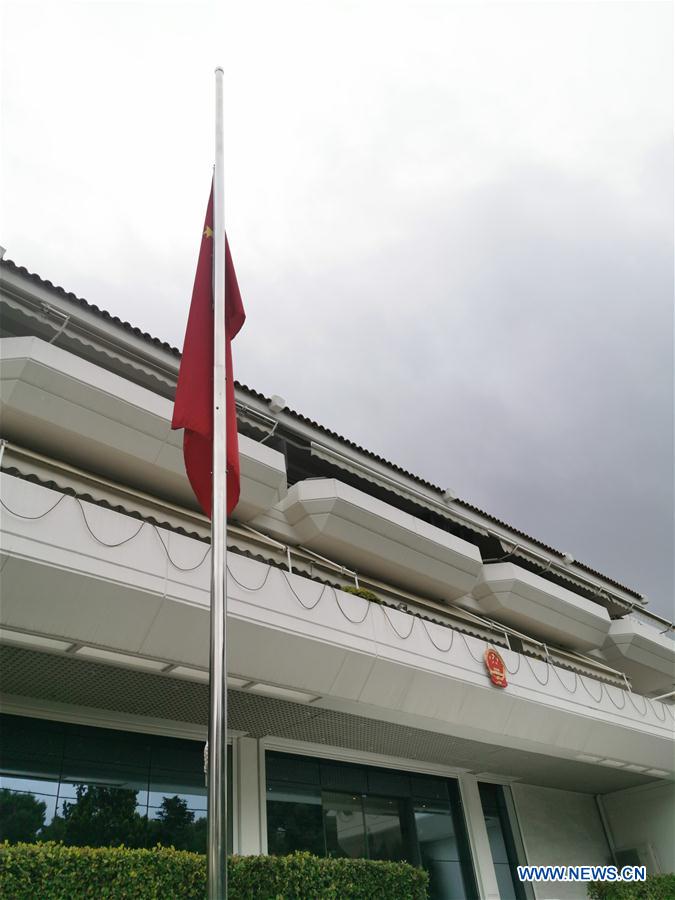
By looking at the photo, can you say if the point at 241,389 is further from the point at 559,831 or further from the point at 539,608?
the point at 559,831

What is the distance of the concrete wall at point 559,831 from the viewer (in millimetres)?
17250

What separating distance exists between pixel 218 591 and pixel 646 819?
784 inches

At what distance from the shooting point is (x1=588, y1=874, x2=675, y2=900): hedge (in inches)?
611

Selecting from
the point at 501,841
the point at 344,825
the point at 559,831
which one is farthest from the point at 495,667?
the point at 559,831

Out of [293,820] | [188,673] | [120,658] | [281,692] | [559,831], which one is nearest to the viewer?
[120,658]

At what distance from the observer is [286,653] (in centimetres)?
1041

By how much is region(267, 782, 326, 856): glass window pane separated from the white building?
4 cm

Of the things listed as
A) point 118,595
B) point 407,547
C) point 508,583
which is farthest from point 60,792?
point 508,583

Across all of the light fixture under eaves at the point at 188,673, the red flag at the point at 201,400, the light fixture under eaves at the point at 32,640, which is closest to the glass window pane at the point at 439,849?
the light fixture under eaves at the point at 188,673

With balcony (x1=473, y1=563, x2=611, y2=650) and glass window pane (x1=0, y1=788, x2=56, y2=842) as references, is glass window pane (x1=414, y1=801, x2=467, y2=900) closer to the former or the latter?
balcony (x1=473, y1=563, x2=611, y2=650)

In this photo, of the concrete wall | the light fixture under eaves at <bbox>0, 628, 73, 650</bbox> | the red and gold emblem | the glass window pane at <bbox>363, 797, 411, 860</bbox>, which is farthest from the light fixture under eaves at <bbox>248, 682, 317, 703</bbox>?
the concrete wall

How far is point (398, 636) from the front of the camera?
39.7 feet

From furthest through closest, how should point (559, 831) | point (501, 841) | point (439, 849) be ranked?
1. point (559, 831)
2. point (501, 841)
3. point (439, 849)

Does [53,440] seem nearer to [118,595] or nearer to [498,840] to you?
[118,595]
